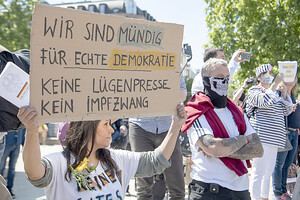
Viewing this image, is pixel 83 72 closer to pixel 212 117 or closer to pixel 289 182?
pixel 212 117

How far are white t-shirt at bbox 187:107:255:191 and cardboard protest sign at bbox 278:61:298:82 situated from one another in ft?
8.46

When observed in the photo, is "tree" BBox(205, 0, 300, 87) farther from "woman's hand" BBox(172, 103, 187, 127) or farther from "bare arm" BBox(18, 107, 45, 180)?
"bare arm" BBox(18, 107, 45, 180)

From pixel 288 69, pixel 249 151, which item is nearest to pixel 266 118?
pixel 288 69

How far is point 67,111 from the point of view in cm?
201

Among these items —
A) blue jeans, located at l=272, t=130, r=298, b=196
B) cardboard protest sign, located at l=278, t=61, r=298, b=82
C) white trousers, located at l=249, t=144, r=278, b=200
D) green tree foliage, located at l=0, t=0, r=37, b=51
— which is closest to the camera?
white trousers, located at l=249, t=144, r=278, b=200

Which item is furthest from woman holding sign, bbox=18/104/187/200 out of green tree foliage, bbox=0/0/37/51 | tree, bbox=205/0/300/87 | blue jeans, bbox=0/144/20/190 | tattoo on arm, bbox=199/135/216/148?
tree, bbox=205/0/300/87

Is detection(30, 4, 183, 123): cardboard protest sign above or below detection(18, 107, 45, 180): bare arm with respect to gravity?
above

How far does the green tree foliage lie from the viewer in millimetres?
12328

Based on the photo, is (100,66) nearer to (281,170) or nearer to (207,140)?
(207,140)

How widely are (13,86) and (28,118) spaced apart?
0.73 ft

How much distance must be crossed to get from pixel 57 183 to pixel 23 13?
12559mm

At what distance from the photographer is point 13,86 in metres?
1.93

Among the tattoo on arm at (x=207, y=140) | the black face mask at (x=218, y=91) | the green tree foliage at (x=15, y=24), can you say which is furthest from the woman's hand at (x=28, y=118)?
the green tree foliage at (x=15, y=24)

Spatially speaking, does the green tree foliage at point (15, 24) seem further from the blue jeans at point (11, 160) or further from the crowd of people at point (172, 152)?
the crowd of people at point (172, 152)
